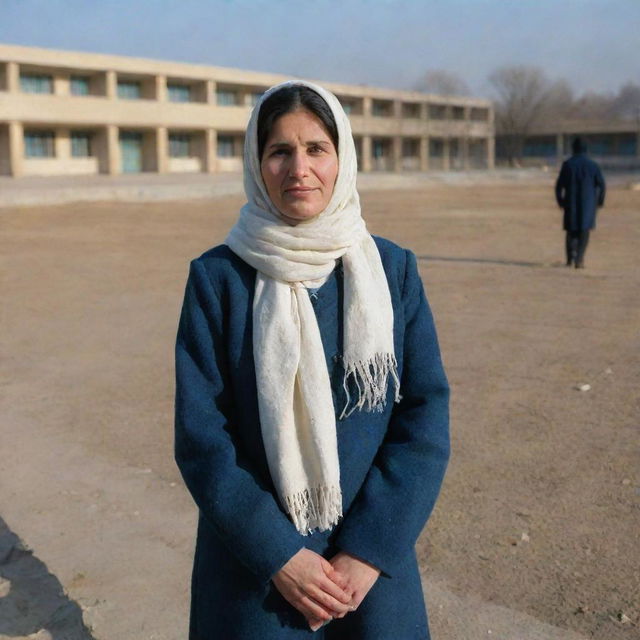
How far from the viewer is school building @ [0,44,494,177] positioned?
131 feet

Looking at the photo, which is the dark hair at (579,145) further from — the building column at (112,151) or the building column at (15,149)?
the building column at (112,151)

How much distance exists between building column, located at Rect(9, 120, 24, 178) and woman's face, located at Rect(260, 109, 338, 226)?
3990 cm

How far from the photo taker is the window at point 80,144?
144 feet

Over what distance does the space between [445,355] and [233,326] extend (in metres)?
5.71

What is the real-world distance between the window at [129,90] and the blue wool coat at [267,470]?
4787 centimetres

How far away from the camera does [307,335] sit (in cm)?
183

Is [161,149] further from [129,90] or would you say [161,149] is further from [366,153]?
[366,153]

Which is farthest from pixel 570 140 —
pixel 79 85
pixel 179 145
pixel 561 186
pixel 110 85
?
pixel 561 186

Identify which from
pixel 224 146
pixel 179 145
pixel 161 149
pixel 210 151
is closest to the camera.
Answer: pixel 161 149

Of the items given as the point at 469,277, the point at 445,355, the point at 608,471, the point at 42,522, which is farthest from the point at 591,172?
the point at 42,522

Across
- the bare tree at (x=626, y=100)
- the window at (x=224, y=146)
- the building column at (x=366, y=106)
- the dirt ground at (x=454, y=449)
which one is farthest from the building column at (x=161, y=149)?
the bare tree at (x=626, y=100)

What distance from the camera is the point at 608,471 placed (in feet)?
15.2

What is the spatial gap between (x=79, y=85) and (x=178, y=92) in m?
7.05

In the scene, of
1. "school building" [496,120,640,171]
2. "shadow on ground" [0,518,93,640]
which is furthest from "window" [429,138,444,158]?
"shadow on ground" [0,518,93,640]
